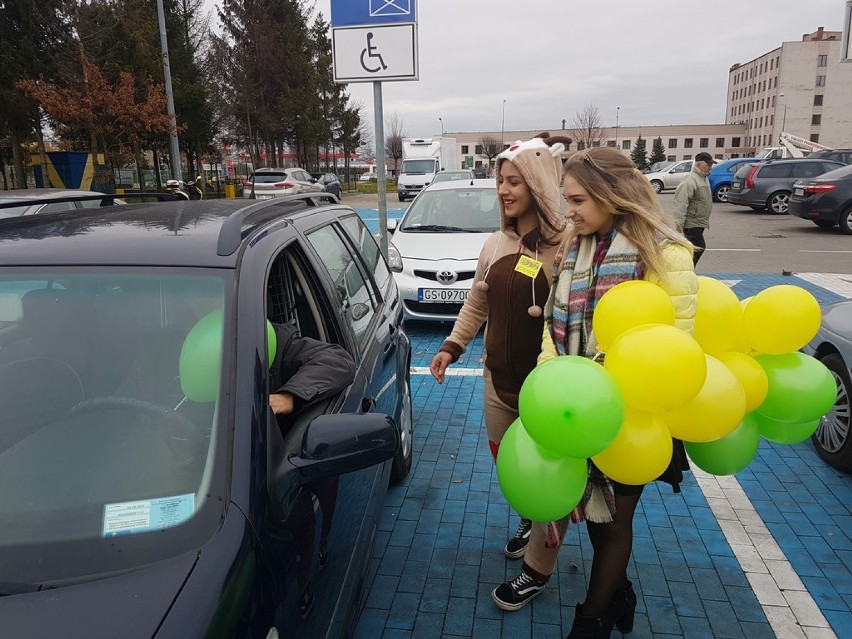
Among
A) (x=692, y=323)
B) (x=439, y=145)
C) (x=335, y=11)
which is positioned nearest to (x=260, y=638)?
(x=692, y=323)

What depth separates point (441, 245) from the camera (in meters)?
7.44

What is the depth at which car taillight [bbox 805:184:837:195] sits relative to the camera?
14.7 metres

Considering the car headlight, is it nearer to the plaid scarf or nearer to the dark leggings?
the plaid scarf

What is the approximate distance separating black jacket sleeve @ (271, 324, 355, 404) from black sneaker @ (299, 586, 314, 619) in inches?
23.3

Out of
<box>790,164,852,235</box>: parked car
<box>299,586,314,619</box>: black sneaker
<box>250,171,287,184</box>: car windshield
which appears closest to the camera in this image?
<box>299,586,314,619</box>: black sneaker

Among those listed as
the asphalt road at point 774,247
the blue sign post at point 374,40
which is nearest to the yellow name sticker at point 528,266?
the blue sign post at point 374,40

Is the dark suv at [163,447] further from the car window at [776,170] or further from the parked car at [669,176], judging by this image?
the parked car at [669,176]

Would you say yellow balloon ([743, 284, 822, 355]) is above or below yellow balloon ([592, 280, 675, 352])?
below

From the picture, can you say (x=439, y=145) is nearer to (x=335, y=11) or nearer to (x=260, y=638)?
(x=335, y=11)

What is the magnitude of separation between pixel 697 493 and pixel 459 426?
1.72 m

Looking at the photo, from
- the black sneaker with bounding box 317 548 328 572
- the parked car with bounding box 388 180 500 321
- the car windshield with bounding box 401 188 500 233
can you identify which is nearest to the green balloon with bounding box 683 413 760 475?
the black sneaker with bounding box 317 548 328 572

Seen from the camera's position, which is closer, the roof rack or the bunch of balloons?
the bunch of balloons

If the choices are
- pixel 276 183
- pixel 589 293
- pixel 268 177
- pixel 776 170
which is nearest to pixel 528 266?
pixel 589 293

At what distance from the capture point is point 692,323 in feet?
6.79
